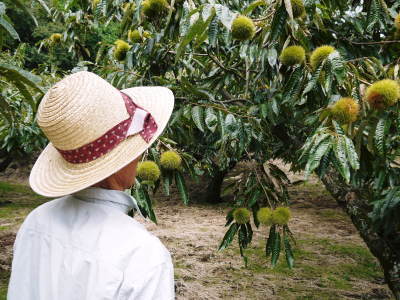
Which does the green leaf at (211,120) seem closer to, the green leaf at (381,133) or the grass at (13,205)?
the green leaf at (381,133)

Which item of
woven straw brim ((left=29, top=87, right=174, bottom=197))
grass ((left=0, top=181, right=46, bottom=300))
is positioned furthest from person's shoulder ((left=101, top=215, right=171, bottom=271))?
grass ((left=0, top=181, right=46, bottom=300))

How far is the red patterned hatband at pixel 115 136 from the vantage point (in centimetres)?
80

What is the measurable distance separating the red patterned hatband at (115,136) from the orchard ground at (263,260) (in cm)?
256

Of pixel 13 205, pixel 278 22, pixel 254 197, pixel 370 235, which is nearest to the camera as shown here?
pixel 278 22

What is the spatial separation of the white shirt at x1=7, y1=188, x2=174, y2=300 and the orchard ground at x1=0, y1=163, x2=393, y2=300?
8.32ft

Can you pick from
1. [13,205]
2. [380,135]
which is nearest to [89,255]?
[380,135]

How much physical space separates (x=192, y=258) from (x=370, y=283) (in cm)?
160

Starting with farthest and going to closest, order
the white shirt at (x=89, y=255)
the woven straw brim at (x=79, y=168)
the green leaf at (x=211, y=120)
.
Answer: the green leaf at (x=211, y=120), the woven straw brim at (x=79, y=168), the white shirt at (x=89, y=255)

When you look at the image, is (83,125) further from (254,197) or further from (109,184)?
(254,197)

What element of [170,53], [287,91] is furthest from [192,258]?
[287,91]

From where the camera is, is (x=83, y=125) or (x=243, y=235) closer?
(x=83, y=125)

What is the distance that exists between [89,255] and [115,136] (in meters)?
0.23

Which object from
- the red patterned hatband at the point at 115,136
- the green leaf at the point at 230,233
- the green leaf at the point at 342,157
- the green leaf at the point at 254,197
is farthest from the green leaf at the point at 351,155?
the green leaf at the point at 230,233

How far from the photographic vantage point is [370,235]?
1953 millimetres
